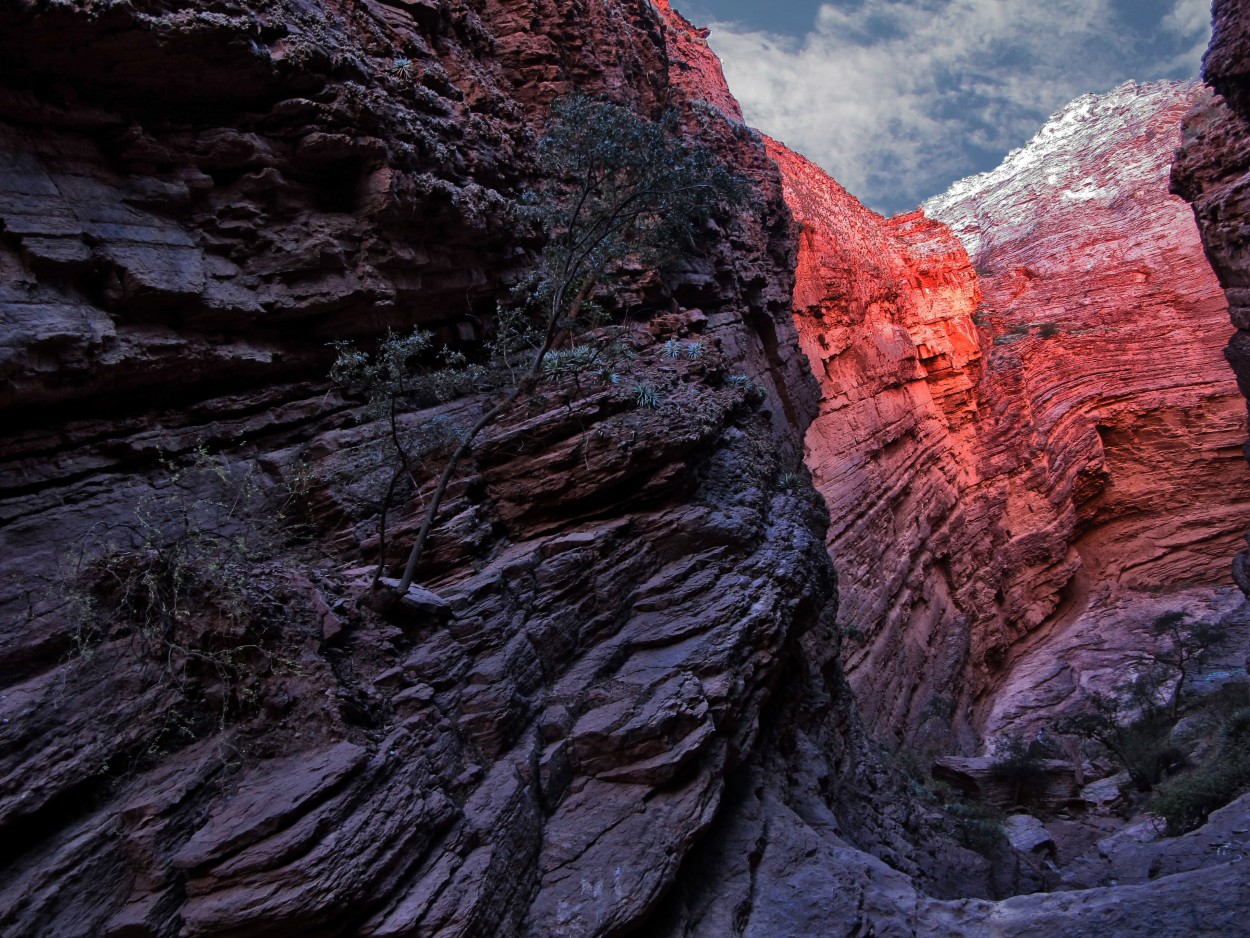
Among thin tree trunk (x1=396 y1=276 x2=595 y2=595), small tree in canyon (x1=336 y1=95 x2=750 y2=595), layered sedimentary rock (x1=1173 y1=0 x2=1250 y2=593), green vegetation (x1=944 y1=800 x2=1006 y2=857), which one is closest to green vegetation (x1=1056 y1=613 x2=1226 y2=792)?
green vegetation (x1=944 y1=800 x2=1006 y2=857)

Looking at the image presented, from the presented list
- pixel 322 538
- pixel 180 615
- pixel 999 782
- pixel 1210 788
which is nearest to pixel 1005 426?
pixel 999 782

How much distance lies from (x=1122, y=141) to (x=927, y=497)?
34.1 metres

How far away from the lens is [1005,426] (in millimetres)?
32031

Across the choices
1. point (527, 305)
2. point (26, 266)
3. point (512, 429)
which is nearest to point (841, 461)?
point (527, 305)

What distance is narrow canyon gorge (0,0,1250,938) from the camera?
5574 millimetres

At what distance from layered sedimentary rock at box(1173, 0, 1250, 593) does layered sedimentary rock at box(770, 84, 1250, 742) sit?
35.0 feet

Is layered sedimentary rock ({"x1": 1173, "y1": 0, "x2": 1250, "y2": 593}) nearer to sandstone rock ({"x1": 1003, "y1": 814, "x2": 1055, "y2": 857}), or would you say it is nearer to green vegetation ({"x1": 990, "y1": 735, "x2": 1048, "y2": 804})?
sandstone rock ({"x1": 1003, "y1": 814, "x2": 1055, "y2": 857})

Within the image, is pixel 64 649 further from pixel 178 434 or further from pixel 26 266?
pixel 26 266

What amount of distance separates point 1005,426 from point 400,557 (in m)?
30.4

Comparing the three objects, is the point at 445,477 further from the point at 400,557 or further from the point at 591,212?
the point at 591,212

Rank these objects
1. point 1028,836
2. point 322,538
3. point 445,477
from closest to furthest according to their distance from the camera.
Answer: point 445,477 < point 322,538 < point 1028,836

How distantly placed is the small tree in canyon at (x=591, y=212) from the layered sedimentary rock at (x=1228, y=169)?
8987 mm

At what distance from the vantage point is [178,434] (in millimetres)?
8828

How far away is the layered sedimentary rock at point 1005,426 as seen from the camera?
24.5 metres
